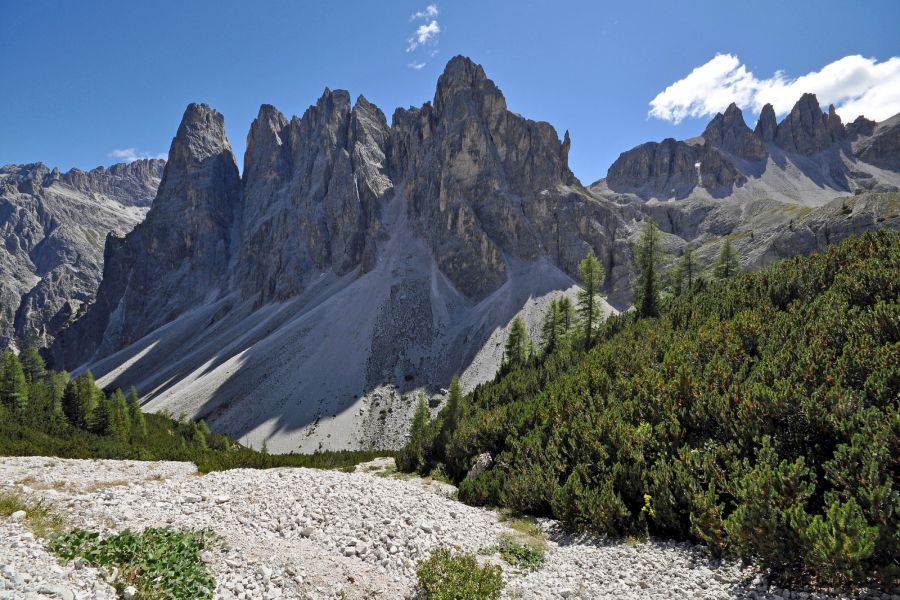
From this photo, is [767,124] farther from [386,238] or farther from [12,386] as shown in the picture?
[12,386]

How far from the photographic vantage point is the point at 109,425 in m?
35.7

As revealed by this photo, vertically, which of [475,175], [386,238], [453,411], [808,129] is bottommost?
[453,411]

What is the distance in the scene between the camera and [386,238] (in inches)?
4242

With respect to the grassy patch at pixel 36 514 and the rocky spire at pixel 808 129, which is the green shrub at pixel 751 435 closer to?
the grassy patch at pixel 36 514

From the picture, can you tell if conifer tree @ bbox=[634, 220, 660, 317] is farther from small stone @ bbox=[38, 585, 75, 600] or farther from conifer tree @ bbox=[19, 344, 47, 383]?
conifer tree @ bbox=[19, 344, 47, 383]

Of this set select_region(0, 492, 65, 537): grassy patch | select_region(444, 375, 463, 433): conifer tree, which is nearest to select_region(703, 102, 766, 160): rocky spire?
select_region(444, 375, 463, 433): conifer tree

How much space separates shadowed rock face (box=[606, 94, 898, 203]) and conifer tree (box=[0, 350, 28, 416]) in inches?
7318

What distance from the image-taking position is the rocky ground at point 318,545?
7238 millimetres

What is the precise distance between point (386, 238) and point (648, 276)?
8027 centimetres

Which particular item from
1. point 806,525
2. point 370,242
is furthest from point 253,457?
point 370,242

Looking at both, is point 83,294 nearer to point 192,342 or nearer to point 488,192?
point 192,342

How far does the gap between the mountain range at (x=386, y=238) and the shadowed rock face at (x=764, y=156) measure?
0.86 m

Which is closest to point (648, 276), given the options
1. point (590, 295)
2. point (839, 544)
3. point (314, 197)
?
point (590, 295)

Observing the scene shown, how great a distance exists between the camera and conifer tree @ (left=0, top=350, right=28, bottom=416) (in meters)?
38.5
